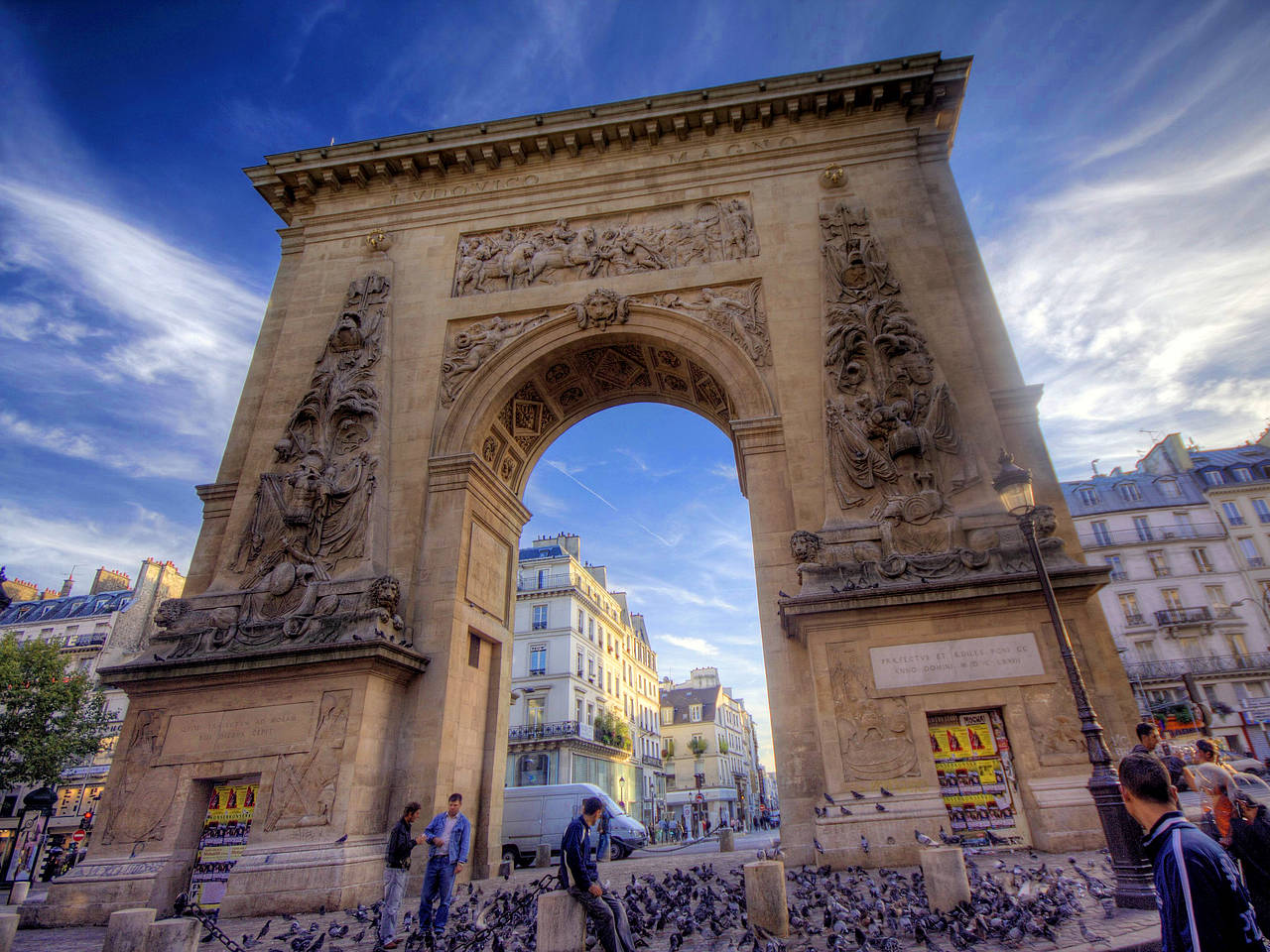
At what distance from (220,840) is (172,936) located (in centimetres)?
749

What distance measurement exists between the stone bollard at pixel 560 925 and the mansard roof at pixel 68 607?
47.7 metres

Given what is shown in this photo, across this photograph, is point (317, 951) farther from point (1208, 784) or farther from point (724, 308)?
point (724, 308)

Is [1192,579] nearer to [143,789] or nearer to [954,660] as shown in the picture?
[954,660]

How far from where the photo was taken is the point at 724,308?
1538cm

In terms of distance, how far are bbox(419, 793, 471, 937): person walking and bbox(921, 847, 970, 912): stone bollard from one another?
15.7 feet

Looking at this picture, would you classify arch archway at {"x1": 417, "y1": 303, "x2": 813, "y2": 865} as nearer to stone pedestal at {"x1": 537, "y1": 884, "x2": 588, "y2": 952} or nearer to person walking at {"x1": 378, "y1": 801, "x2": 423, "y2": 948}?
person walking at {"x1": 378, "y1": 801, "x2": 423, "y2": 948}

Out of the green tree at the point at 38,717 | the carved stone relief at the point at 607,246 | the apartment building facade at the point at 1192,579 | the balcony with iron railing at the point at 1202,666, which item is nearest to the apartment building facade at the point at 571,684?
the green tree at the point at 38,717

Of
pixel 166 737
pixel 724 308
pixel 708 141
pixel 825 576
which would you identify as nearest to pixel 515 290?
pixel 724 308

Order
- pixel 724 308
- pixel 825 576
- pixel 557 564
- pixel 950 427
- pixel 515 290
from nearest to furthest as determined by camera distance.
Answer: pixel 825 576
pixel 950 427
pixel 724 308
pixel 515 290
pixel 557 564

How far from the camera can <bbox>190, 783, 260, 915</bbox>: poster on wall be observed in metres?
11.0

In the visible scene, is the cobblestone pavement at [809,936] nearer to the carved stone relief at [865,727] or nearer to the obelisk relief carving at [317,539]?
the carved stone relief at [865,727]

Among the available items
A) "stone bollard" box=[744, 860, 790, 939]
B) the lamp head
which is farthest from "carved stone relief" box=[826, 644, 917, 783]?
"stone bollard" box=[744, 860, 790, 939]

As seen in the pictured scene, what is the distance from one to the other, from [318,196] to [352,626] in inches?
511

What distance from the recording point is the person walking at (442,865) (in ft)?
23.6
